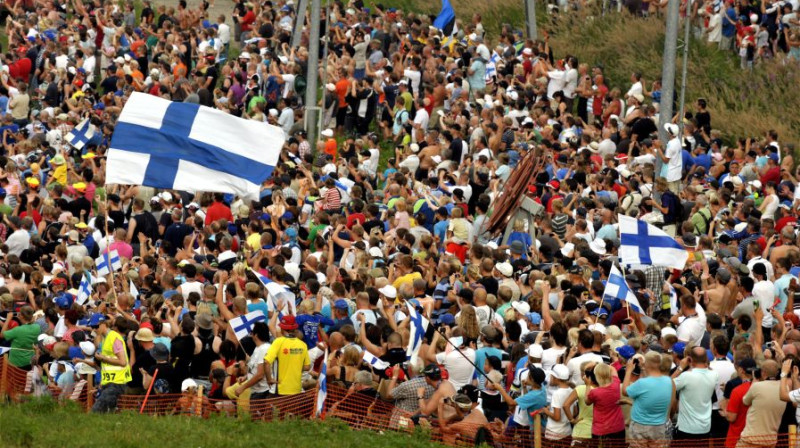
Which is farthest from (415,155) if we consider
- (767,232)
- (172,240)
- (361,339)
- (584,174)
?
(361,339)

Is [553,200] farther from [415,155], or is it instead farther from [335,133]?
[335,133]

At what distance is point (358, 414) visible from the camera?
14.9 metres

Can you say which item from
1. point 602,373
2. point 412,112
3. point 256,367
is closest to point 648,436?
point 602,373

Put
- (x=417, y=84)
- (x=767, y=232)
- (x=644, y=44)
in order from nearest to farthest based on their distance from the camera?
(x=767, y=232), (x=417, y=84), (x=644, y=44)

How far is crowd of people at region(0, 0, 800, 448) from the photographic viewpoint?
47.3 feet

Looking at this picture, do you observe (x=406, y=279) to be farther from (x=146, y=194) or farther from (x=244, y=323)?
(x=146, y=194)

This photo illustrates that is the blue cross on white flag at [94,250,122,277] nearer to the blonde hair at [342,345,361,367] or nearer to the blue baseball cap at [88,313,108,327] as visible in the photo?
the blue baseball cap at [88,313,108,327]

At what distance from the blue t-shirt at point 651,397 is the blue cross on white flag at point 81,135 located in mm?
17141

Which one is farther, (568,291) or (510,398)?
(568,291)

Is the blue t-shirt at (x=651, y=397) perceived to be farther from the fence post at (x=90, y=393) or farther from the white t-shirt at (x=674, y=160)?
the white t-shirt at (x=674, y=160)

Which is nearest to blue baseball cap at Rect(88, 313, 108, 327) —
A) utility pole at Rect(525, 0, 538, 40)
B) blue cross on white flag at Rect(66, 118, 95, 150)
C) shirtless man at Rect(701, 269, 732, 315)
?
shirtless man at Rect(701, 269, 732, 315)

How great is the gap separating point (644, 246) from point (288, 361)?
15.9 feet

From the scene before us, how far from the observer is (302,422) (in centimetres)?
1486

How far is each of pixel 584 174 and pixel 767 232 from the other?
4118 millimetres
